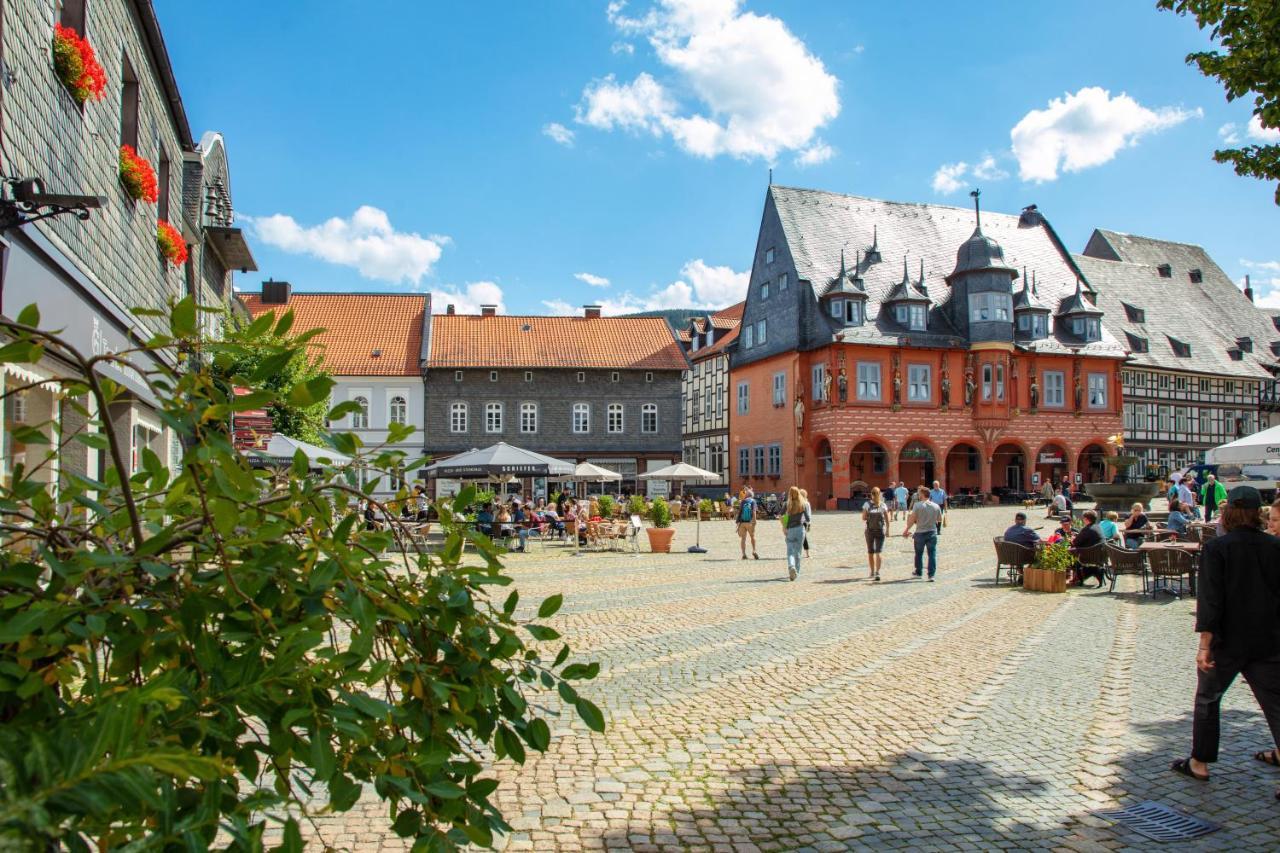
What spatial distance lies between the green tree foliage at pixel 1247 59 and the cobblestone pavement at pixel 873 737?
4835 mm

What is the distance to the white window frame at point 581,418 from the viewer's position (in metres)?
47.4

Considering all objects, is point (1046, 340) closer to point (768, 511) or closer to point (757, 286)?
point (757, 286)

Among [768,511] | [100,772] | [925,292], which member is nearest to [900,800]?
[100,772]

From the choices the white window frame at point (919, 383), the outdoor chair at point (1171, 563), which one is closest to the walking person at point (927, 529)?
the outdoor chair at point (1171, 563)

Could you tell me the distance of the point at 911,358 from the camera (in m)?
45.8

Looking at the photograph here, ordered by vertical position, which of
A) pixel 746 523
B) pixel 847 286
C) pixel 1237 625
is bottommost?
pixel 746 523

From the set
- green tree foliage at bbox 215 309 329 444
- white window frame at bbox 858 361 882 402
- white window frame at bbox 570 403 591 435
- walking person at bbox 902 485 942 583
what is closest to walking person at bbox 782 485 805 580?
A: walking person at bbox 902 485 942 583

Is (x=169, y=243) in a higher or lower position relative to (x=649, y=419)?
higher

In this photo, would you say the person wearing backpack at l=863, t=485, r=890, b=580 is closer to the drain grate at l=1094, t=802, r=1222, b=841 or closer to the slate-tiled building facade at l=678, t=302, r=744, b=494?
the drain grate at l=1094, t=802, r=1222, b=841

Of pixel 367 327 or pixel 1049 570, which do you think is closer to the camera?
pixel 1049 570

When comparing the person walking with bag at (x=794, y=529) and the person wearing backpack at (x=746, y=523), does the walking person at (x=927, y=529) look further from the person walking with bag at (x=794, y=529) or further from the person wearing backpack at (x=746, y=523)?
the person wearing backpack at (x=746, y=523)

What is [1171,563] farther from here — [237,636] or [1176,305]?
[1176,305]

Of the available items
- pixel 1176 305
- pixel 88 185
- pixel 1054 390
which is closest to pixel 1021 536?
pixel 88 185

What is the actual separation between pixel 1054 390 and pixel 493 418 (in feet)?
93.7
